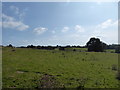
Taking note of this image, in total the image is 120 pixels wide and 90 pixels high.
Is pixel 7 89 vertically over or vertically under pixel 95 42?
under

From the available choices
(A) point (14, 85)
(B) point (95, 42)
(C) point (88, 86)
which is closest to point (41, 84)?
(A) point (14, 85)

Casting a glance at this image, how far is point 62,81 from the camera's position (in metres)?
19.0

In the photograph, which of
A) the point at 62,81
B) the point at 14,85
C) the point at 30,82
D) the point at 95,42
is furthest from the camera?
the point at 95,42

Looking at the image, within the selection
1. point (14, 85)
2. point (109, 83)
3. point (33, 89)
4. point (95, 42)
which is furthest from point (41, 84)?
point (95, 42)

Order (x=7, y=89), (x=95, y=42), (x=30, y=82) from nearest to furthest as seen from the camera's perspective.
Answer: (x=7, y=89) → (x=30, y=82) → (x=95, y=42)

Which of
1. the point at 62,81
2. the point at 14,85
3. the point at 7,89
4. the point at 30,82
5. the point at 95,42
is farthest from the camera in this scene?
the point at 95,42

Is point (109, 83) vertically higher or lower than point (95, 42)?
lower

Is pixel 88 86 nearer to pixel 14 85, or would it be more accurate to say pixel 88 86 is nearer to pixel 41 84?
pixel 41 84

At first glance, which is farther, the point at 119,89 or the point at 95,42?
the point at 95,42

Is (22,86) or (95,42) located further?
(95,42)

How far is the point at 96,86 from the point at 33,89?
275 inches

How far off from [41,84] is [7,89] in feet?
11.2

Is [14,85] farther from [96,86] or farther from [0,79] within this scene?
[96,86]

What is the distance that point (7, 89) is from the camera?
15.6 metres
